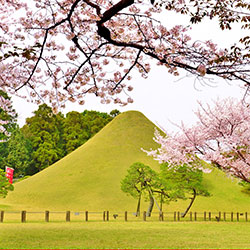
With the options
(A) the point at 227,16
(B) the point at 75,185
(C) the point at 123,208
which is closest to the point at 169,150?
(A) the point at 227,16

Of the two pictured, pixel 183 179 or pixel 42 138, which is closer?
pixel 183 179

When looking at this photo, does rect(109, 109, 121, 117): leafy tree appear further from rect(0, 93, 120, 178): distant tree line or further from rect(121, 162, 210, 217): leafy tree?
rect(121, 162, 210, 217): leafy tree

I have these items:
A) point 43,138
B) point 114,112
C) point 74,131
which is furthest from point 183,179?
point 114,112

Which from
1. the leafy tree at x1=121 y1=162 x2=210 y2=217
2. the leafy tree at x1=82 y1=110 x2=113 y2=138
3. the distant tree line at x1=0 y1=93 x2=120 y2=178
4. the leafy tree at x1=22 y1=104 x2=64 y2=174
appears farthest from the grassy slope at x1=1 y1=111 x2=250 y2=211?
the leafy tree at x1=121 y1=162 x2=210 y2=217

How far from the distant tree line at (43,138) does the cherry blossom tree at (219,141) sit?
34.1 m

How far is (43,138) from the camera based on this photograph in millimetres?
52062

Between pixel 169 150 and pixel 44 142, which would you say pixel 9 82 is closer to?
pixel 169 150

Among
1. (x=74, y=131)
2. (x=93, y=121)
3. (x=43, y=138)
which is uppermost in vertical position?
(x=93, y=121)

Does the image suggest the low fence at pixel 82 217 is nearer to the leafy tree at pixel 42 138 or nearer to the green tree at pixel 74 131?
the leafy tree at pixel 42 138

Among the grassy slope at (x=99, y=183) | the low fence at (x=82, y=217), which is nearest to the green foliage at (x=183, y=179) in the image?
the low fence at (x=82, y=217)

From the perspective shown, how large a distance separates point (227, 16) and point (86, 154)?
46.4m

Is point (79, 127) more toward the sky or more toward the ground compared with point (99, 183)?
more toward the sky

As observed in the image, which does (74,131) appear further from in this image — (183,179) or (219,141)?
(219,141)

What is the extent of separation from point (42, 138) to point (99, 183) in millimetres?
12119
